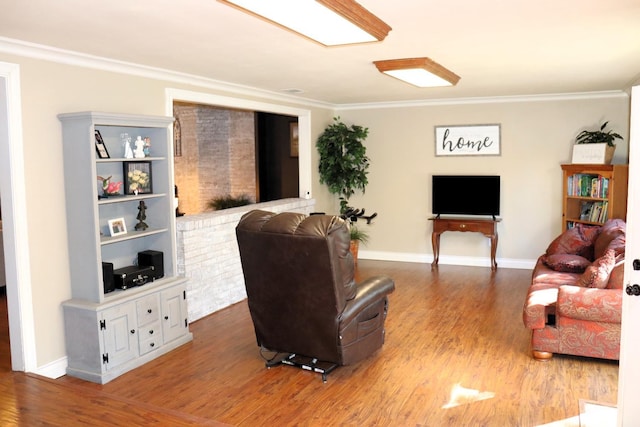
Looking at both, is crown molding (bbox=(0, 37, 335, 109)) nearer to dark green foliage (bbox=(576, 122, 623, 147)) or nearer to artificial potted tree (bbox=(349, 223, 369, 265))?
artificial potted tree (bbox=(349, 223, 369, 265))

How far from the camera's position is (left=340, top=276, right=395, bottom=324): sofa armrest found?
386 centimetres

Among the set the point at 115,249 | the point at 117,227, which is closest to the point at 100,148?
the point at 117,227

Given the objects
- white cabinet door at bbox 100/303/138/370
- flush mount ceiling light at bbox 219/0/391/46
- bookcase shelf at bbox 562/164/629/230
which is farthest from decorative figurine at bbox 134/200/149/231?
bookcase shelf at bbox 562/164/629/230

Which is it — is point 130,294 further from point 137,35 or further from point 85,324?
point 137,35

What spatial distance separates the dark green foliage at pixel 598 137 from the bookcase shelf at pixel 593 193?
1.30 feet

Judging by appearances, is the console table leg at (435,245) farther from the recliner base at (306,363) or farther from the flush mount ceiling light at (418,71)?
the recliner base at (306,363)

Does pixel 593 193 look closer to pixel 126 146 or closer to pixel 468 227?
pixel 468 227

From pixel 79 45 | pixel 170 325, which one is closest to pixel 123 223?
pixel 170 325

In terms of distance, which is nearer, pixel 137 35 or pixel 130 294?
pixel 137 35

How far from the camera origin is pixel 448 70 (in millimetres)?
5078

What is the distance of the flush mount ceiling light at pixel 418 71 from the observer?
175 inches

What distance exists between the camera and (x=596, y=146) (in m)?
6.63

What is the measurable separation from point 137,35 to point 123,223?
1.64 meters

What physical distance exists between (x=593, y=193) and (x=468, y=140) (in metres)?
1.84
